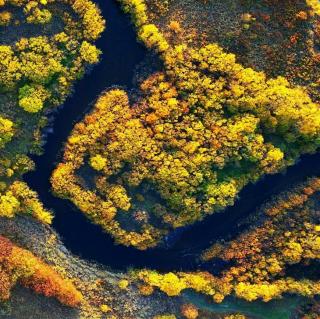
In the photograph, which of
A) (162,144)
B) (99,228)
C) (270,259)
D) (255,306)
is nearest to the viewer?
(162,144)

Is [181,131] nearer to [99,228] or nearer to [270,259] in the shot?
[99,228]

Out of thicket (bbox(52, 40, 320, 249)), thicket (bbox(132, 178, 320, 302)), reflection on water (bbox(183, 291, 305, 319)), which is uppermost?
thicket (bbox(52, 40, 320, 249))

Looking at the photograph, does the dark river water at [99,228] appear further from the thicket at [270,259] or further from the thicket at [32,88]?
the thicket at [270,259]

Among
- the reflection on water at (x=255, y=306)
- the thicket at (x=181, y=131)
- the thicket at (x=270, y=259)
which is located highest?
the thicket at (x=181, y=131)

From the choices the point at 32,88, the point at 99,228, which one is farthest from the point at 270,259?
the point at 32,88

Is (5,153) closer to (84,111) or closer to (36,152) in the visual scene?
(36,152)

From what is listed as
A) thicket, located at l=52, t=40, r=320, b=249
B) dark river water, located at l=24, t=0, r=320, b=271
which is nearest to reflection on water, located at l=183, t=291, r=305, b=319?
dark river water, located at l=24, t=0, r=320, b=271

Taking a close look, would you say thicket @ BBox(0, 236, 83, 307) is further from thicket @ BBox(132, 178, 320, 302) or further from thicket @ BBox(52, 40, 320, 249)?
thicket @ BBox(132, 178, 320, 302)

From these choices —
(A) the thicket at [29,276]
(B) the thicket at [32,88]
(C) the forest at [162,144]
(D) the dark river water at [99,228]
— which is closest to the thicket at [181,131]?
(C) the forest at [162,144]
